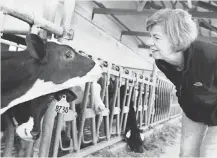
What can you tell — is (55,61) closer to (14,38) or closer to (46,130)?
(46,130)

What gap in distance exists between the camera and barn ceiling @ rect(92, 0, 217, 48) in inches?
195

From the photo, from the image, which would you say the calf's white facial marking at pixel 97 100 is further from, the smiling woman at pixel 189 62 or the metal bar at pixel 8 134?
the metal bar at pixel 8 134

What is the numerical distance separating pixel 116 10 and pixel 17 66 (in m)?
4.41

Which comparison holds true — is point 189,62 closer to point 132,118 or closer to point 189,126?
point 189,126

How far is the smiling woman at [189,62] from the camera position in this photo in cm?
126

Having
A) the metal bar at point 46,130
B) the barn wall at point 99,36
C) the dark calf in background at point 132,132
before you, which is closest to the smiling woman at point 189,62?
the metal bar at point 46,130

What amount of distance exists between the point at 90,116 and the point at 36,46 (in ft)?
5.16

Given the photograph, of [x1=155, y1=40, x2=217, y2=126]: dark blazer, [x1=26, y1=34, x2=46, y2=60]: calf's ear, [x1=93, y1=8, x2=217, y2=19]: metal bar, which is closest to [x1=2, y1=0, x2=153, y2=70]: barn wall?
[x1=93, y1=8, x2=217, y2=19]: metal bar

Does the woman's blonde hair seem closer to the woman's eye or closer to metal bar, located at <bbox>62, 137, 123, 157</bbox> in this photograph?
the woman's eye

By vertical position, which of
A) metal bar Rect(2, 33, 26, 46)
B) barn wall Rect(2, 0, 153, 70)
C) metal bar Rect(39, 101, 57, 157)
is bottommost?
metal bar Rect(39, 101, 57, 157)

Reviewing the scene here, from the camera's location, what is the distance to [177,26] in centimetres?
126

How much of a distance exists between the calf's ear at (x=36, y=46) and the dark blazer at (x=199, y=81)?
67cm

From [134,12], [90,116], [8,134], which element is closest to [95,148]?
[90,116]

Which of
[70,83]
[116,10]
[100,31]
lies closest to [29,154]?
[70,83]
